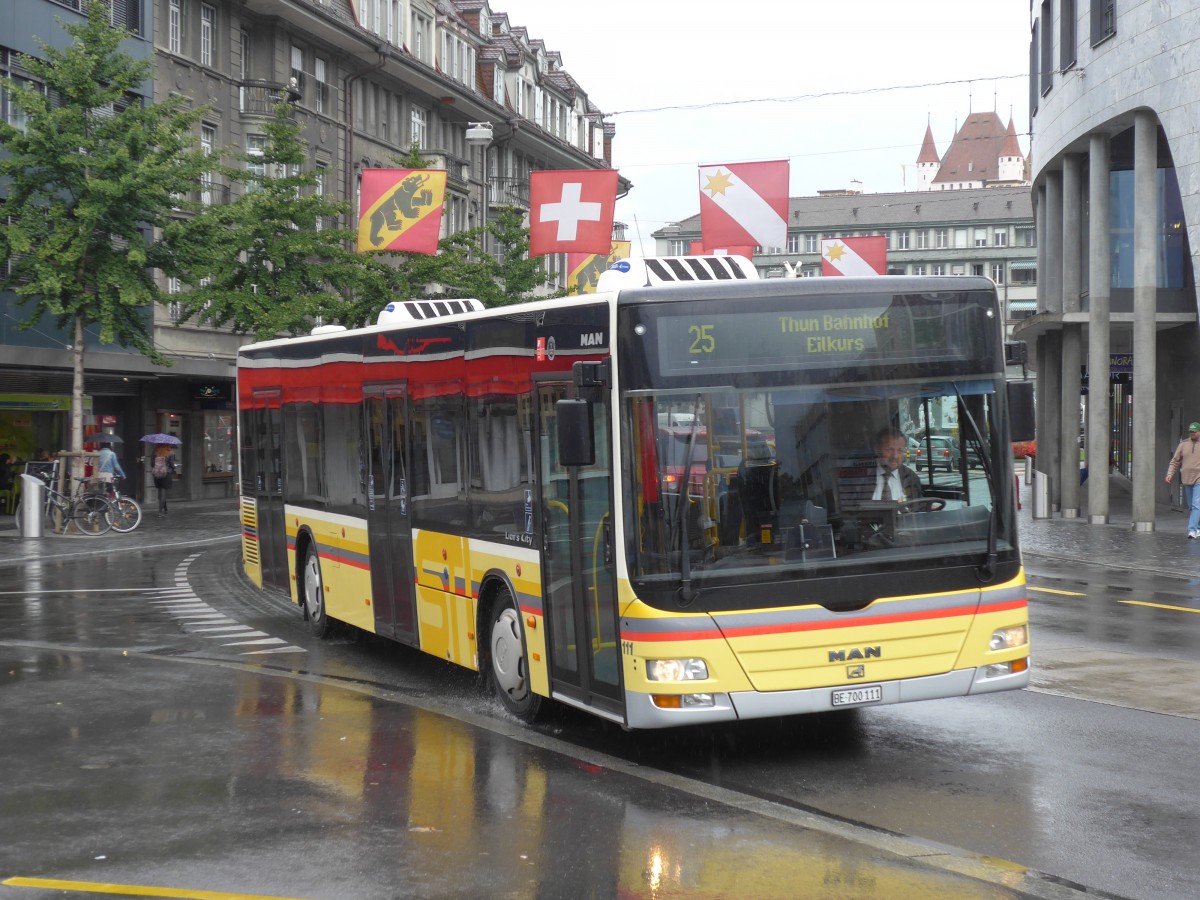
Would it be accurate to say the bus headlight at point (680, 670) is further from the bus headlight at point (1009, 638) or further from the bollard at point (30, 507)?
the bollard at point (30, 507)

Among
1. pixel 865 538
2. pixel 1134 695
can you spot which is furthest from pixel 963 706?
pixel 865 538

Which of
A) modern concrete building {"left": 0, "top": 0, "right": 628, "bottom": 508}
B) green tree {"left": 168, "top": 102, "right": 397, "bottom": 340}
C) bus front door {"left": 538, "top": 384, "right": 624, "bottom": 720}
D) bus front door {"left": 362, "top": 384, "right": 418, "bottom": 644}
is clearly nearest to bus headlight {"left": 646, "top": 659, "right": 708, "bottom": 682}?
bus front door {"left": 538, "top": 384, "right": 624, "bottom": 720}

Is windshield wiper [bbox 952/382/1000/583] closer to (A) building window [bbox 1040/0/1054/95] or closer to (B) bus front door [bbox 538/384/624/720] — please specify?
(B) bus front door [bbox 538/384/624/720]

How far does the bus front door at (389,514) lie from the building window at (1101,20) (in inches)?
849

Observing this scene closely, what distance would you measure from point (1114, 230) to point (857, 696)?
29.9m

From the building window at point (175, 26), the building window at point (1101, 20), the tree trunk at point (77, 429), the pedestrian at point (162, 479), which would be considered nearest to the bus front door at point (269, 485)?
the tree trunk at point (77, 429)

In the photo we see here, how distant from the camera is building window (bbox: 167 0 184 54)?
4116 centimetres

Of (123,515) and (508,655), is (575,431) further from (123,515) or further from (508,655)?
(123,515)

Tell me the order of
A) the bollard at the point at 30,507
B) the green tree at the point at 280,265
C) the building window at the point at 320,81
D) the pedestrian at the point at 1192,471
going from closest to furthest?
the pedestrian at the point at 1192,471
the bollard at the point at 30,507
the green tree at the point at 280,265
the building window at the point at 320,81

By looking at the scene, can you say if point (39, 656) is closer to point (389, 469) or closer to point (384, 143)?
point (389, 469)

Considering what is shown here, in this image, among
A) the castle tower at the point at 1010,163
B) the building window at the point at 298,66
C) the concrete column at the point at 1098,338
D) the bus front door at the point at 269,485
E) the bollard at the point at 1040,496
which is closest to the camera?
the bus front door at the point at 269,485

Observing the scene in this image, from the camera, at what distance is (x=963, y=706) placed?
403 inches

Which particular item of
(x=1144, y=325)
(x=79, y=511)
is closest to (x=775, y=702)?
(x=1144, y=325)

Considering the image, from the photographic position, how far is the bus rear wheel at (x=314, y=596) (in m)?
14.5
